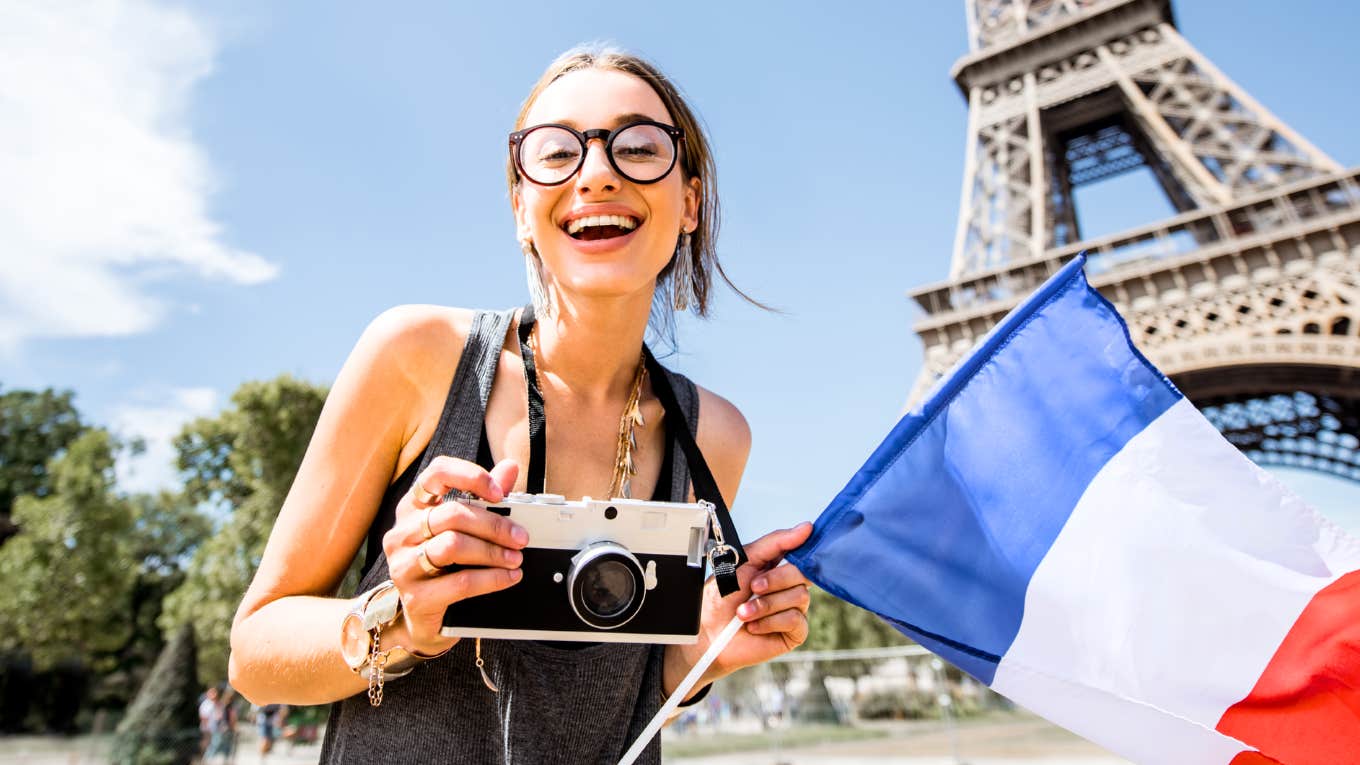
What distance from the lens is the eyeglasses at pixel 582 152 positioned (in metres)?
1.46

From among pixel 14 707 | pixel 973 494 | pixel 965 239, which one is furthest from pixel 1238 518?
pixel 14 707

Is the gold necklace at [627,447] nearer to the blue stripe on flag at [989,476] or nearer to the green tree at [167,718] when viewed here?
the blue stripe on flag at [989,476]

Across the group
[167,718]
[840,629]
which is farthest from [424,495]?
[840,629]

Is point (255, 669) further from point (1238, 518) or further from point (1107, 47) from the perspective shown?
point (1107, 47)

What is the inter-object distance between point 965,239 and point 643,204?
65.4 feet

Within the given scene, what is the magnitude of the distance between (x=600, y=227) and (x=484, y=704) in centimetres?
81

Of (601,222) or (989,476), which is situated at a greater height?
(601,222)

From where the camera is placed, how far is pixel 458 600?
1.08 meters

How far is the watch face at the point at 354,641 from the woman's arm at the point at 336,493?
7 centimetres

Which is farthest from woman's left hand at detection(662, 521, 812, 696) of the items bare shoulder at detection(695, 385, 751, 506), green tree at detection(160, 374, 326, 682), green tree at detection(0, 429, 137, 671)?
green tree at detection(0, 429, 137, 671)

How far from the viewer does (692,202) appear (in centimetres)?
178

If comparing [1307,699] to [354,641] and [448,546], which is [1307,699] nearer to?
[448,546]

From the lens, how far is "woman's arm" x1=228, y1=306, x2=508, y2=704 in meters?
1.25

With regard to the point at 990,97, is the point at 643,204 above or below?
below
